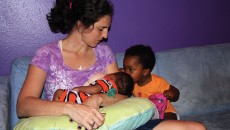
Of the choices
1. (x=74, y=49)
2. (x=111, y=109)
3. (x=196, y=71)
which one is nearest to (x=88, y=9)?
(x=74, y=49)

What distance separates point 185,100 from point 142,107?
931 mm

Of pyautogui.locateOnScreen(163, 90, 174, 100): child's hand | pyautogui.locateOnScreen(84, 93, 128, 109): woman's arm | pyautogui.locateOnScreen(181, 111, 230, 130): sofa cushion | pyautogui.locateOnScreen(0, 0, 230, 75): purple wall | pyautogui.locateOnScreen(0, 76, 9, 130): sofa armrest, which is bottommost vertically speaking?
pyautogui.locateOnScreen(181, 111, 230, 130): sofa cushion

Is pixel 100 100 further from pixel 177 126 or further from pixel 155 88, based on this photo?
pixel 155 88

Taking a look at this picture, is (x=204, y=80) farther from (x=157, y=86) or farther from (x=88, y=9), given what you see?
(x=88, y=9)

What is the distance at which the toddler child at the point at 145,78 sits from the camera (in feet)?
6.59

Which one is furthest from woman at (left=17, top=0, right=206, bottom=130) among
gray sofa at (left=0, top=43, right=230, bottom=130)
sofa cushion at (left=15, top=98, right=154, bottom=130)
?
gray sofa at (left=0, top=43, right=230, bottom=130)

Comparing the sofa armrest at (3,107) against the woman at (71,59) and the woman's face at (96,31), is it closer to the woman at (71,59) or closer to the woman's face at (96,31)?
the woman at (71,59)

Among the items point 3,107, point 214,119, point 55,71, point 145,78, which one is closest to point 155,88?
point 145,78

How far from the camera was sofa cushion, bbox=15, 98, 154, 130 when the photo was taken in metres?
1.20

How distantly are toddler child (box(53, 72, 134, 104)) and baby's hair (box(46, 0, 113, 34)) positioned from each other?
362mm

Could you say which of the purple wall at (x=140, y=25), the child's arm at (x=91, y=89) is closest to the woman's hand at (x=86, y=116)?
the child's arm at (x=91, y=89)

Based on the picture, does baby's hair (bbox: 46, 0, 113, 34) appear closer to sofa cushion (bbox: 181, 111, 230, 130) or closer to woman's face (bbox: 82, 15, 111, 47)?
woman's face (bbox: 82, 15, 111, 47)

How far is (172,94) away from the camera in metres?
1.97

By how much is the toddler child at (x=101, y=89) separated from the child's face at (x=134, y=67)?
0.25 meters
